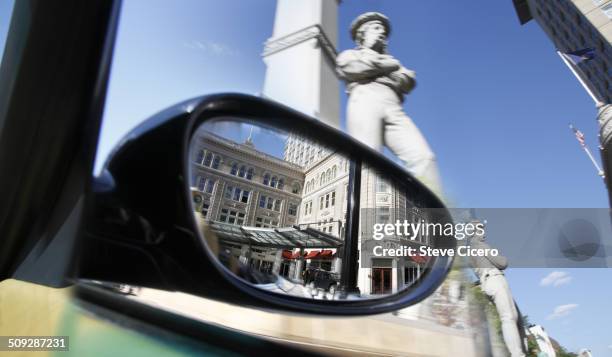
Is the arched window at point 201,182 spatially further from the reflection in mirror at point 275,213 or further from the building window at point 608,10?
the building window at point 608,10

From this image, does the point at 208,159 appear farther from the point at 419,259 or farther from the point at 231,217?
the point at 419,259

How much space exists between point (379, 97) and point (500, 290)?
2013 mm

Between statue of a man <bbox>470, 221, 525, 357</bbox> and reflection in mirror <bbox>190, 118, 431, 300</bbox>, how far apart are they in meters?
1.40

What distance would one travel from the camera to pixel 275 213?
0.39 m

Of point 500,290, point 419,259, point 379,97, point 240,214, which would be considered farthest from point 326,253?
point 379,97

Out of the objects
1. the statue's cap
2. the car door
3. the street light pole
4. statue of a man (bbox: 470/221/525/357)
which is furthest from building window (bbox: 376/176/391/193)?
the statue's cap

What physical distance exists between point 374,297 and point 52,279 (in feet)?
1.68

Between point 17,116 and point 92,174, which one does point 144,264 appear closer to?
point 92,174

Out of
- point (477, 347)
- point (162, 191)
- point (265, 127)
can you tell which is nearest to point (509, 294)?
point (477, 347)

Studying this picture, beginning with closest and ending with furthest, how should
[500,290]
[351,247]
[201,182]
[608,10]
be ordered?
[201,182] < [351,247] < [500,290] < [608,10]

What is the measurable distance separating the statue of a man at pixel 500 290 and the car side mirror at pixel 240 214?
1.36 m

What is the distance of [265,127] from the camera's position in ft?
1.42

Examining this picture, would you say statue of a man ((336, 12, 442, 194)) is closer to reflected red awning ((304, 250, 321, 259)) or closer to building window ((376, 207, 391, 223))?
building window ((376, 207, 391, 223))

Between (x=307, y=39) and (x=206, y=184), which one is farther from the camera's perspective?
(x=307, y=39)
